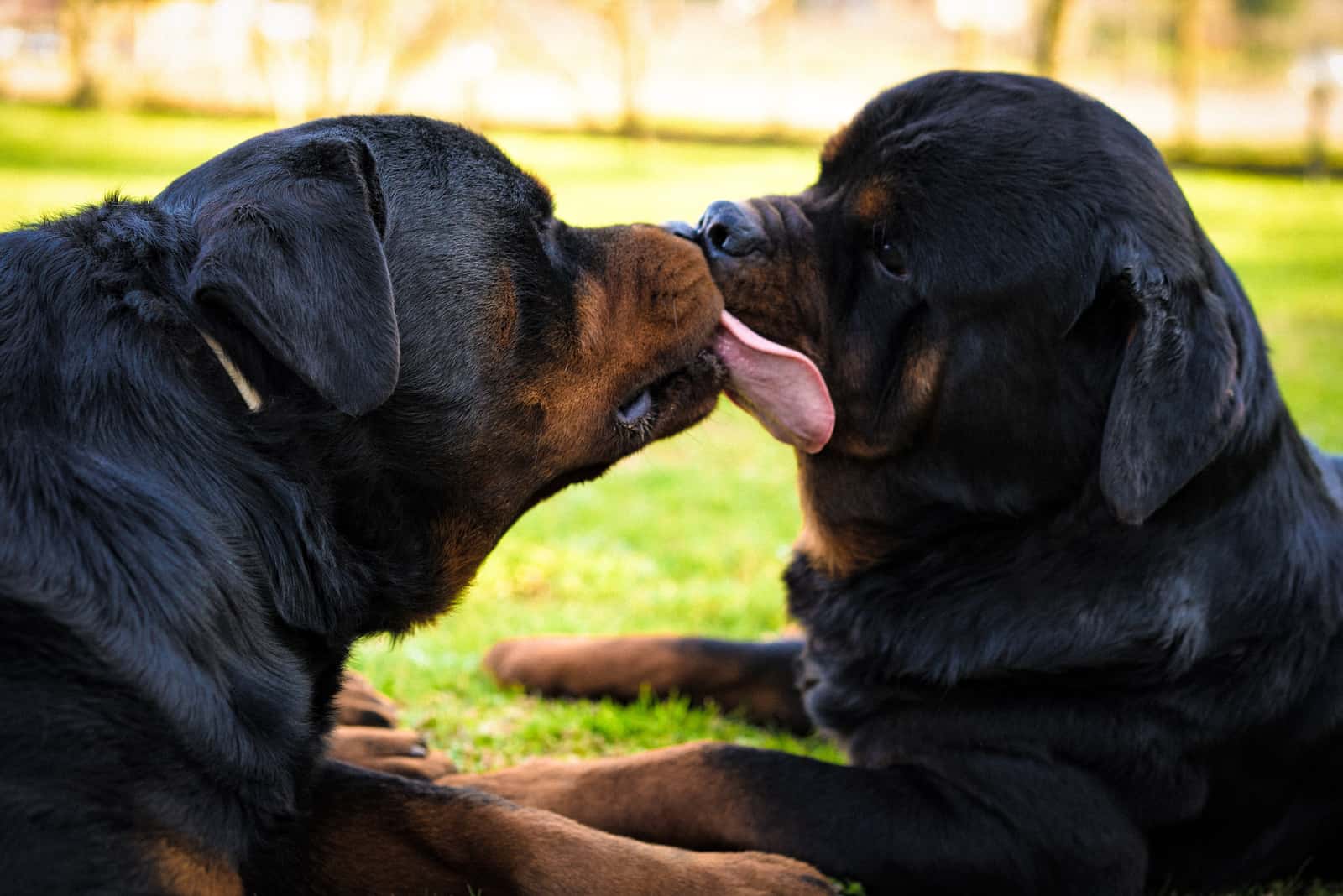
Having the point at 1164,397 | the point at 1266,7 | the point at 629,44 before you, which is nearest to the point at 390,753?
the point at 1164,397

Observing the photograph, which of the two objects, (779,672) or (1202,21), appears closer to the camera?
(779,672)

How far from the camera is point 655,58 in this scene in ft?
Result: 89.7

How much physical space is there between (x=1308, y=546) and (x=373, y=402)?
2.10 meters

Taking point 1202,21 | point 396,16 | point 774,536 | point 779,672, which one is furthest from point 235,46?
point 779,672

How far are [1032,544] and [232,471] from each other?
5.80ft

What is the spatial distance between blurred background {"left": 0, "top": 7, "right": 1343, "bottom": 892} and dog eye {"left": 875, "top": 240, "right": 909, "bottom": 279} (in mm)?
8072

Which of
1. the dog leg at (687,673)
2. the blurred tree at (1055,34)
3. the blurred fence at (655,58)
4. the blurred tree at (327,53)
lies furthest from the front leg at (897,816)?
the blurred tree at (327,53)

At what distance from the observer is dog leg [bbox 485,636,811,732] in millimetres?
4059

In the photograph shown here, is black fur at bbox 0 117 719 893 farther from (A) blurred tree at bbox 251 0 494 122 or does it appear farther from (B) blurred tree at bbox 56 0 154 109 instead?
(B) blurred tree at bbox 56 0 154 109

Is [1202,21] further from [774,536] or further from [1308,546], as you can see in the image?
[1308,546]

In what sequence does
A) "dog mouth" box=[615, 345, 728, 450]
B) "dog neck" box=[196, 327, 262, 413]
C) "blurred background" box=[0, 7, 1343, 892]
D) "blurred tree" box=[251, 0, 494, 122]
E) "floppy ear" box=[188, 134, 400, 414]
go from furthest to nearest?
"blurred tree" box=[251, 0, 494, 122]
"blurred background" box=[0, 7, 1343, 892]
"dog mouth" box=[615, 345, 728, 450]
"dog neck" box=[196, 327, 262, 413]
"floppy ear" box=[188, 134, 400, 414]

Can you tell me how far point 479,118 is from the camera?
1000 inches

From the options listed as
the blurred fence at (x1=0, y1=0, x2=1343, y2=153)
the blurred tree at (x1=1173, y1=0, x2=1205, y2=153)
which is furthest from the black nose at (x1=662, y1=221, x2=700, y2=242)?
the blurred tree at (x1=1173, y1=0, x2=1205, y2=153)

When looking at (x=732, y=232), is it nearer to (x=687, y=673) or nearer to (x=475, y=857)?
(x=687, y=673)
